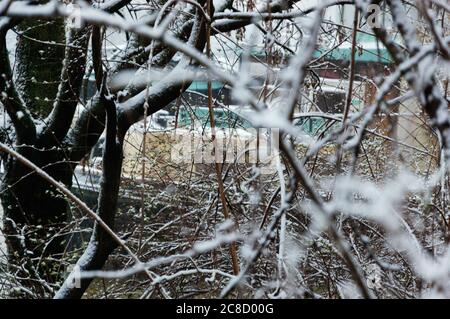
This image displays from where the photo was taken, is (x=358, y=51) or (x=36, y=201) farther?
(x=36, y=201)

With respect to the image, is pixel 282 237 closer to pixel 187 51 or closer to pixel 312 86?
pixel 187 51

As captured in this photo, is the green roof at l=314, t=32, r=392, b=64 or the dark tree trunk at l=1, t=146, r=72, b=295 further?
the dark tree trunk at l=1, t=146, r=72, b=295

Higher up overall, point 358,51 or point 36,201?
point 358,51

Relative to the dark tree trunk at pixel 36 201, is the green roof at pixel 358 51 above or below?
above

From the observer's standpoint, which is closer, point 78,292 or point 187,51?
point 187,51

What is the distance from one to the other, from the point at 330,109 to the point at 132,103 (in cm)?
172

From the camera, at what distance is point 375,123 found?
3945mm

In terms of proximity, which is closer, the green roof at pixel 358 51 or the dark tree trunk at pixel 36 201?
the green roof at pixel 358 51

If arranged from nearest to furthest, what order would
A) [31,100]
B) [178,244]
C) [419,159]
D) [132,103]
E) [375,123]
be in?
[132,103], [178,244], [419,159], [375,123], [31,100]

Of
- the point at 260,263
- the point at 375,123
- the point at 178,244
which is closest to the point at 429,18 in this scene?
the point at 260,263

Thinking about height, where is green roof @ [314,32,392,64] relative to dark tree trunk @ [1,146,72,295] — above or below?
above
